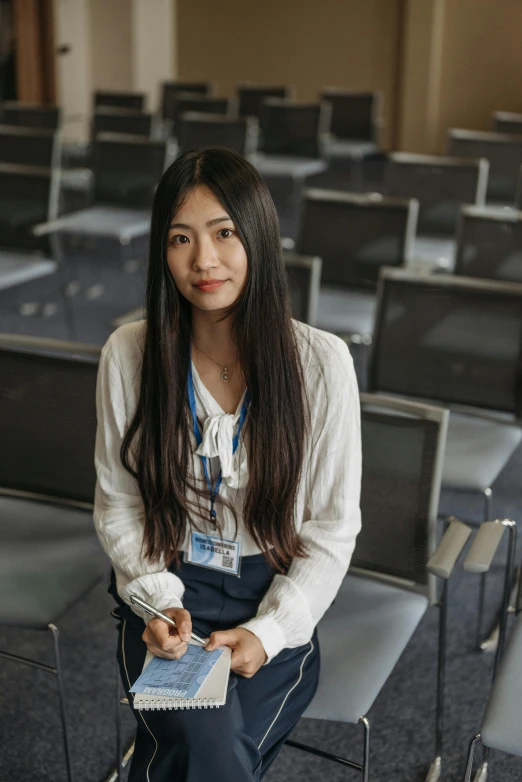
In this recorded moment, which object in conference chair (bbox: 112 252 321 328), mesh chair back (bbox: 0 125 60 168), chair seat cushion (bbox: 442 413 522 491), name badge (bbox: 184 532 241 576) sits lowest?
chair seat cushion (bbox: 442 413 522 491)

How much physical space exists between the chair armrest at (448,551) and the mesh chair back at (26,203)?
313cm

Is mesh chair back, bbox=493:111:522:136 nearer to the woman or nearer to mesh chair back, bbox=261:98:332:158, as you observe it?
mesh chair back, bbox=261:98:332:158

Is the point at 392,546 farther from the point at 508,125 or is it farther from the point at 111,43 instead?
the point at 111,43

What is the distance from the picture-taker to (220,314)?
5.63 feet

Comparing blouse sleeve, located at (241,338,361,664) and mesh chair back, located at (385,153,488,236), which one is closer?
blouse sleeve, located at (241,338,361,664)

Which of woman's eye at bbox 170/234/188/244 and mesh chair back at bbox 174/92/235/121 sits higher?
mesh chair back at bbox 174/92/235/121

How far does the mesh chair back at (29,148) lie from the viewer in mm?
5754

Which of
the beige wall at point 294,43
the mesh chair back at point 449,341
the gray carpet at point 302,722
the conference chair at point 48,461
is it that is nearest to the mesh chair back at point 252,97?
the beige wall at point 294,43

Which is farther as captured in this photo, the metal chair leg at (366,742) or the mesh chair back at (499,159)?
the mesh chair back at (499,159)

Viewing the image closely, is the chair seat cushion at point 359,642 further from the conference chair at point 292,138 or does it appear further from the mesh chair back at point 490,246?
the conference chair at point 292,138

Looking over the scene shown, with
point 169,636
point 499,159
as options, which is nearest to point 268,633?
point 169,636

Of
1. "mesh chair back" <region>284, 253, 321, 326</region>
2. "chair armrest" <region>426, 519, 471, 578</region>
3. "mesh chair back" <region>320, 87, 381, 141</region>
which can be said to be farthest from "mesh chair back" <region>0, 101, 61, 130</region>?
"chair armrest" <region>426, 519, 471, 578</region>

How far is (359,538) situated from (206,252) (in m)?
0.82

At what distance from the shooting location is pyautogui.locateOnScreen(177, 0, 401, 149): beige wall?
10.5 metres
